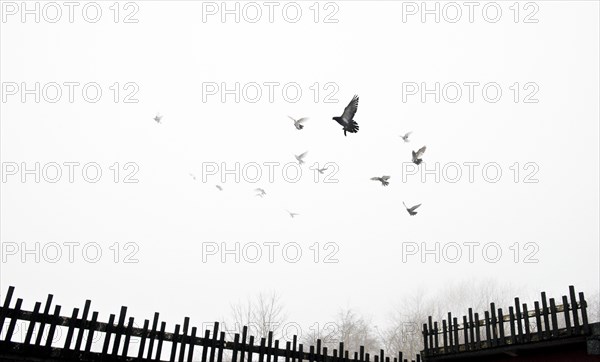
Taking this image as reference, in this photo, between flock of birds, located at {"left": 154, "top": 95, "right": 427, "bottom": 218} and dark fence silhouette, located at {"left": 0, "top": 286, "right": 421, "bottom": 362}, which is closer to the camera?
dark fence silhouette, located at {"left": 0, "top": 286, "right": 421, "bottom": 362}

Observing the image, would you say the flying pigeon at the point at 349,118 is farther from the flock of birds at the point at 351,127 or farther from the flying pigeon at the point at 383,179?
the flying pigeon at the point at 383,179

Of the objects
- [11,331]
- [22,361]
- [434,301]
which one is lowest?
[22,361]

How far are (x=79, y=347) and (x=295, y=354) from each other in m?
3.85

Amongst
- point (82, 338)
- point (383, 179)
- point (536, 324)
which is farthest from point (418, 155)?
point (82, 338)

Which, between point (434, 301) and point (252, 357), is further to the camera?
point (434, 301)

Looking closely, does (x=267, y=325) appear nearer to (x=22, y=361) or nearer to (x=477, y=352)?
(x=477, y=352)

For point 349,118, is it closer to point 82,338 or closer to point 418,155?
point 418,155

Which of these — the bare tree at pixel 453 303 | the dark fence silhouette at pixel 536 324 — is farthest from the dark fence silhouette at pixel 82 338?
the bare tree at pixel 453 303

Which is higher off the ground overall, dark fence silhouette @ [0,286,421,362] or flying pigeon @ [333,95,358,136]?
flying pigeon @ [333,95,358,136]

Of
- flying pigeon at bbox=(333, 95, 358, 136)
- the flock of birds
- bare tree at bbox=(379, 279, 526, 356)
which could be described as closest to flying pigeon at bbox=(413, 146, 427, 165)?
the flock of birds

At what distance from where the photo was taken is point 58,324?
6.68 metres

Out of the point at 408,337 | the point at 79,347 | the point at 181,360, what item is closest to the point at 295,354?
the point at 181,360

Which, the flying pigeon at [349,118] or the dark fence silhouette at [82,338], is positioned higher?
the flying pigeon at [349,118]

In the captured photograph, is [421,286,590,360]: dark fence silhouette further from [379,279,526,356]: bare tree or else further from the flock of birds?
[379,279,526,356]: bare tree
